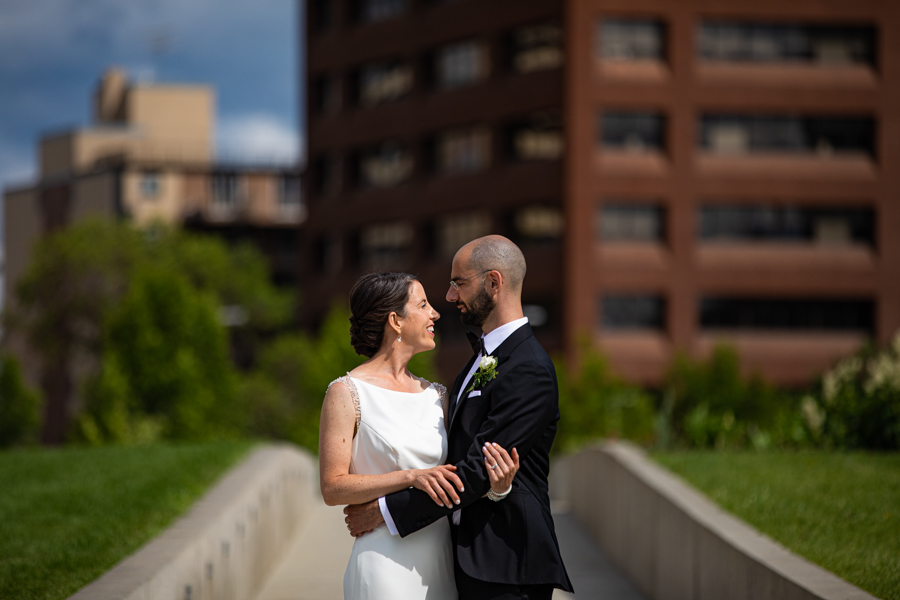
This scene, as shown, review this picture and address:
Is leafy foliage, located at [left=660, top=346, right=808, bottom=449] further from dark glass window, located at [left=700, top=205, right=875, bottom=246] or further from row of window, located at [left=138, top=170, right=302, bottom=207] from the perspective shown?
row of window, located at [left=138, top=170, right=302, bottom=207]

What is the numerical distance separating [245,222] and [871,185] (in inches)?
1702

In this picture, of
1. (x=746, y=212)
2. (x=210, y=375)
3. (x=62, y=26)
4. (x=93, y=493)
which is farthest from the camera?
(x=62, y=26)

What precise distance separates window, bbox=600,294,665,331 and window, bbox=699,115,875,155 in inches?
275

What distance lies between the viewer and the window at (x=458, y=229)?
4628cm

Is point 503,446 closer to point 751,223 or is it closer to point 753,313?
point 753,313

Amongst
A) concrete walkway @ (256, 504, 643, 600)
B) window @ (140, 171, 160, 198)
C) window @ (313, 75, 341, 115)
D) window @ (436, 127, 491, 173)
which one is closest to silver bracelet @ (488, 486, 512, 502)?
concrete walkway @ (256, 504, 643, 600)

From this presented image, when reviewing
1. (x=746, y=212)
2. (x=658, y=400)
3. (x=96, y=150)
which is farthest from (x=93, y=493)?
(x=96, y=150)

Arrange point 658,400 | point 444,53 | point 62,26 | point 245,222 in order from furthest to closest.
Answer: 1. point 62,26
2. point 245,222
3. point 444,53
4. point 658,400

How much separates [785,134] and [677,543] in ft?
128

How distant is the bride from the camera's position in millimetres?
4715

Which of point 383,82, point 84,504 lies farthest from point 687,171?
point 84,504

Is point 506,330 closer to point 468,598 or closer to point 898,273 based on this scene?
point 468,598

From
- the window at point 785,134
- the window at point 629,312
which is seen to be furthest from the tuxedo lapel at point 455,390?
the window at point 785,134

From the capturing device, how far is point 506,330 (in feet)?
15.6
